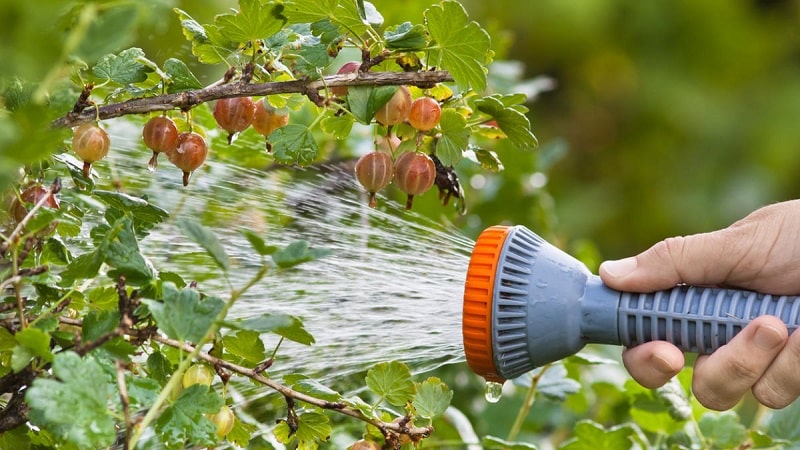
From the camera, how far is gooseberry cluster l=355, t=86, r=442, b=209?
854mm

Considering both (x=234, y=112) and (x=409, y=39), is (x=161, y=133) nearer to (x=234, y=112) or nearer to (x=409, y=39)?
(x=234, y=112)

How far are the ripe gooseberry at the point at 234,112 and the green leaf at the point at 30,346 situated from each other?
0.25 meters

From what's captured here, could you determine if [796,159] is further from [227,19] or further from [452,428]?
[227,19]

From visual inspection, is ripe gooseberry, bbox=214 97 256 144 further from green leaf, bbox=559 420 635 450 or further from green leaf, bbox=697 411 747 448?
green leaf, bbox=697 411 747 448

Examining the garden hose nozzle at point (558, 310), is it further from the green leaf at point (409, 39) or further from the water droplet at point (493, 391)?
the green leaf at point (409, 39)

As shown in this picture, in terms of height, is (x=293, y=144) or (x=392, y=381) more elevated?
(x=293, y=144)

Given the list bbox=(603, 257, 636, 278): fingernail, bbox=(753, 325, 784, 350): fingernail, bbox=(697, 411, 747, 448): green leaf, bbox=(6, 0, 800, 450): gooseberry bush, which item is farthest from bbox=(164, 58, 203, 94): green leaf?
bbox=(697, 411, 747, 448): green leaf

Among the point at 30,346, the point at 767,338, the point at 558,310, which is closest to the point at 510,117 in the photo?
the point at 558,310

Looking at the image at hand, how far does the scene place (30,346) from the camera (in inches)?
26.0

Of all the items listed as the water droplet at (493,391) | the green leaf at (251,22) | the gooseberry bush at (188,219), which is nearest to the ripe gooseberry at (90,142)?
the gooseberry bush at (188,219)

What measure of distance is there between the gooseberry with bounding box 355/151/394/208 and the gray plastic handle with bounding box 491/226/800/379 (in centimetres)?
11

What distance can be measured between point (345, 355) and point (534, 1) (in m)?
2.25

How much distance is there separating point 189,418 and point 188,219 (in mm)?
120

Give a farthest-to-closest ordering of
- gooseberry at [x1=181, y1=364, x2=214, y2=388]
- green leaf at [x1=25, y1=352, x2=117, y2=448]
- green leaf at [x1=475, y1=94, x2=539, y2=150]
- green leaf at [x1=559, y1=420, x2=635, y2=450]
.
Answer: green leaf at [x1=559, y1=420, x2=635, y2=450], green leaf at [x1=475, y1=94, x2=539, y2=150], gooseberry at [x1=181, y1=364, x2=214, y2=388], green leaf at [x1=25, y1=352, x2=117, y2=448]
